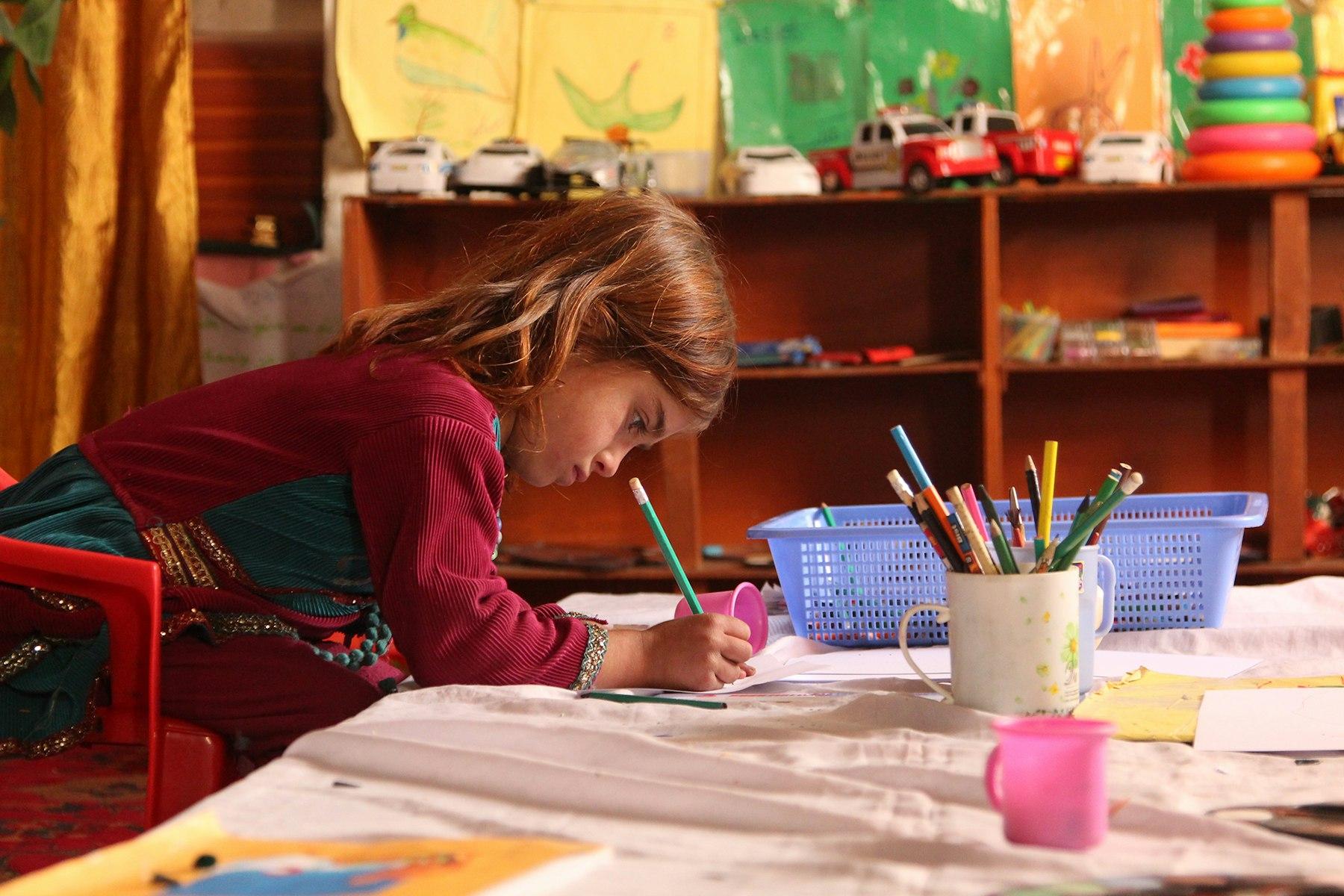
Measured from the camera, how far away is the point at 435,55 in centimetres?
286

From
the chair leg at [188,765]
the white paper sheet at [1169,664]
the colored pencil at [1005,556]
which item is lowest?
the chair leg at [188,765]

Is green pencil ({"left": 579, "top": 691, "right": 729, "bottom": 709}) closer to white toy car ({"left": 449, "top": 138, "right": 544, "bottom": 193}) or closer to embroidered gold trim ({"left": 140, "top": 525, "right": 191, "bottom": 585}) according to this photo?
embroidered gold trim ({"left": 140, "top": 525, "right": 191, "bottom": 585})

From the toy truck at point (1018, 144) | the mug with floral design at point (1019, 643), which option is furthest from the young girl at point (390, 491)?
the toy truck at point (1018, 144)

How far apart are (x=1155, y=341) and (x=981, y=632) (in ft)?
6.36

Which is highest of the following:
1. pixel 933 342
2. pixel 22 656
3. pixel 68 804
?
pixel 933 342

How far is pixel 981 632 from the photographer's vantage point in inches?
32.2

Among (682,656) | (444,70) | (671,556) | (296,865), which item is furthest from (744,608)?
(444,70)

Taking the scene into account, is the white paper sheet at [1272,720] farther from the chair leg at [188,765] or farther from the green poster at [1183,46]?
the green poster at [1183,46]

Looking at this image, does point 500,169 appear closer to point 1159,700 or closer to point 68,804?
point 68,804

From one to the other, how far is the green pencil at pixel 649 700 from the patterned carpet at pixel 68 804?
513mm

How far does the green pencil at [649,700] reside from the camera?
2.79ft

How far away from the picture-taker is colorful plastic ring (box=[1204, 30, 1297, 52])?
2471mm

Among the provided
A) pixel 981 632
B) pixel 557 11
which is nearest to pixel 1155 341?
pixel 557 11

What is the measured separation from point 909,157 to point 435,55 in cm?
106
